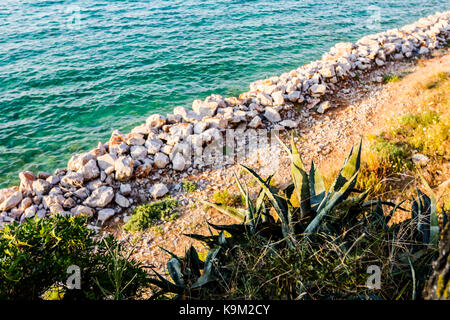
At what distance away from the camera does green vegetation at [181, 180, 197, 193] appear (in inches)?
224

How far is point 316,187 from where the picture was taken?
336cm

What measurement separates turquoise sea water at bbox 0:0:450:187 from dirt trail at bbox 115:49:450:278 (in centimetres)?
345

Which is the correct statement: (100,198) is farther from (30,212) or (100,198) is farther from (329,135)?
(329,135)

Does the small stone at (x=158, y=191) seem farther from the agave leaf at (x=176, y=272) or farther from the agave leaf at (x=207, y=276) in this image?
the agave leaf at (x=207, y=276)

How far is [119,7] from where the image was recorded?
18594mm

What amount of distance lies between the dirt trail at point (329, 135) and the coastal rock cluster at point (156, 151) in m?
0.43

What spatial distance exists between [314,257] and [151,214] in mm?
3365

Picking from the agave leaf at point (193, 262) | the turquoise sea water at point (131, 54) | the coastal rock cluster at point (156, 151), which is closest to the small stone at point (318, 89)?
the coastal rock cluster at point (156, 151)

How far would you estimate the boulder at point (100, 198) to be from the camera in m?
5.39

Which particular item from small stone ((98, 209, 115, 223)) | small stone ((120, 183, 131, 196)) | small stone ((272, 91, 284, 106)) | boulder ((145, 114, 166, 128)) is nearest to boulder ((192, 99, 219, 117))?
boulder ((145, 114, 166, 128))

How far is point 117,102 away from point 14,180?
3934 millimetres

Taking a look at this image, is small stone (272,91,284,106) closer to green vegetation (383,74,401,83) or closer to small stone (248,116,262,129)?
small stone (248,116,262,129)
